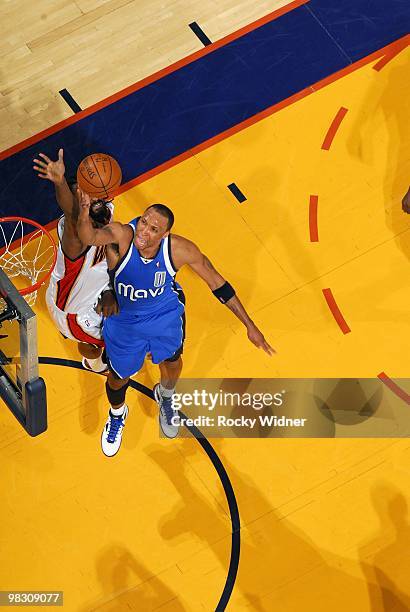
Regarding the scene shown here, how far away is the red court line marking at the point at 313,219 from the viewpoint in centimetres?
1122

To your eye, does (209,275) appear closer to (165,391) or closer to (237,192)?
(165,391)

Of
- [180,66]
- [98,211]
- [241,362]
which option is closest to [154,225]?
[98,211]

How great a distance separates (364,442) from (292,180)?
122 inches

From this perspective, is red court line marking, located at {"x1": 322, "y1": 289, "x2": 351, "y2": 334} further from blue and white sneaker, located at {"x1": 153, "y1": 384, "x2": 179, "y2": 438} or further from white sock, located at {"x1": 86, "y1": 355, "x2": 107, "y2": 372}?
white sock, located at {"x1": 86, "y1": 355, "x2": 107, "y2": 372}

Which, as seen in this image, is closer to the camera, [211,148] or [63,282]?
[63,282]

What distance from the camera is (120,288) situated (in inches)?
350

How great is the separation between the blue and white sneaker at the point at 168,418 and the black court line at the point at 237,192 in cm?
246

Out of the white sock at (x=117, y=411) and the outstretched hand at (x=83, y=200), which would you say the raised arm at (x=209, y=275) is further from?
the white sock at (x=117, y=411)

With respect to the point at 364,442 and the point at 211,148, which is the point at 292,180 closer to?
the point at 211,148

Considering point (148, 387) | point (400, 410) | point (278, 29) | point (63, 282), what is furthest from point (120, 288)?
point (278, 29)

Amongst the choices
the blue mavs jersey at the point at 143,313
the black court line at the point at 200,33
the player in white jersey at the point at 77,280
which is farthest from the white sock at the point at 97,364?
the black court line at the point at 200,33

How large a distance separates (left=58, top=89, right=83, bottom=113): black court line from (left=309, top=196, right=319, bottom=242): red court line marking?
115 inches

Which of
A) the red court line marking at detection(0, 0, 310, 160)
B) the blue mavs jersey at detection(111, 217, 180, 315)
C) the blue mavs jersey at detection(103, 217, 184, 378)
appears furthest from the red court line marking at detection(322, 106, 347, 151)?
the blue mavs jersey at detection(111, 217, 180, 315)

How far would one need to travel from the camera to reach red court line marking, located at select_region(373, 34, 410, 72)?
1211 centimetres
